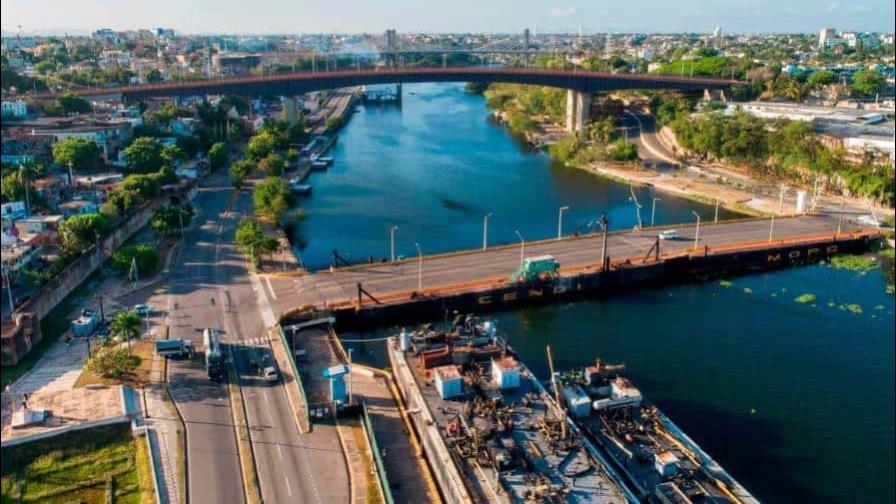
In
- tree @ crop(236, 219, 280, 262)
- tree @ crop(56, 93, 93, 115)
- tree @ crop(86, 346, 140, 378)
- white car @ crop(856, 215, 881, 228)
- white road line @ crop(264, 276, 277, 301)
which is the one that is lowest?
white road line @ crop(264, 276, 277, 301)

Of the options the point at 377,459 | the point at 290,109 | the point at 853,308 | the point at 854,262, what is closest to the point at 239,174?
the point at 290,109

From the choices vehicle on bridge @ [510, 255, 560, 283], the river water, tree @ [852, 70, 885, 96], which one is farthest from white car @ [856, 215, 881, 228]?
tree @ [852, 70, 885, 96]

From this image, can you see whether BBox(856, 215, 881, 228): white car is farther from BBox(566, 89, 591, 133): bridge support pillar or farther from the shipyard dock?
BBox(566, 89, 591, 133): bridge support pillar

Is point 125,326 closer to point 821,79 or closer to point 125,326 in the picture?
point 125,326

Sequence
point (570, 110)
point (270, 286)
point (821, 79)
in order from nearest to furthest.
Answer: point (270, 286) < point (821, 79) < point (570, 110)

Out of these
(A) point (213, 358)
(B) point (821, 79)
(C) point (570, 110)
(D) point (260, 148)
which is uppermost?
(B) point (821, 79)

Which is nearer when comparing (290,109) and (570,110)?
(290,109)

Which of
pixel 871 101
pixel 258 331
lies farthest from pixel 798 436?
pixel 871 101
